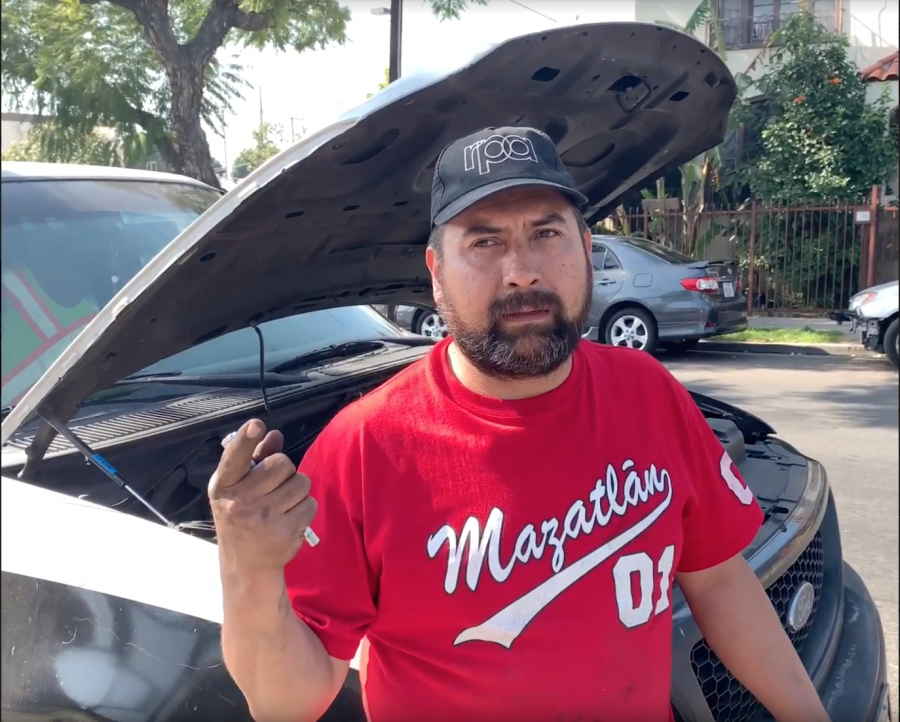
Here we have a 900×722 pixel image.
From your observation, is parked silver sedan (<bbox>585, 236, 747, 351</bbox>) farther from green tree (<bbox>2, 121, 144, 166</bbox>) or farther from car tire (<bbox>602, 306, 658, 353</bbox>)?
green tree (<bbox>2, 121, 144, 166</bbox>)

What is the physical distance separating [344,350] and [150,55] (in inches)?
48.5

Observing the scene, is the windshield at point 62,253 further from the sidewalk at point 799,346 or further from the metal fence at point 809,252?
the sidewalk at point 799,346

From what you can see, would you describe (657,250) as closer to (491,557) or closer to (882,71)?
(491,557)

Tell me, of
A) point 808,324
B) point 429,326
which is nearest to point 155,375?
point 429,326

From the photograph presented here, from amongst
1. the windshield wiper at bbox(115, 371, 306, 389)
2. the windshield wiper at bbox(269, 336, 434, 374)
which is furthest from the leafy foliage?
the windshield wiper at bbox(115, 371, 306, 389)

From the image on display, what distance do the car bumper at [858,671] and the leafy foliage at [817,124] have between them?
18.7 ft

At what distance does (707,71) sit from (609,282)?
3.12m

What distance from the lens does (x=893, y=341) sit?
9234 millimetres

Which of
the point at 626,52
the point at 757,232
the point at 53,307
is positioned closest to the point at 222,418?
the point at 53,307

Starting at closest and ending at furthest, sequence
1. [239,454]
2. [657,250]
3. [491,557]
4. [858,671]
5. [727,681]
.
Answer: [239,454] → [491,557] → [727,681] → [858,671] → [657,250]

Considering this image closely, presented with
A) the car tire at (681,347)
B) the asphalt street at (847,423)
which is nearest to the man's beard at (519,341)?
the asphalt street at (847,423)

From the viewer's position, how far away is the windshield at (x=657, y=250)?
12.6ft

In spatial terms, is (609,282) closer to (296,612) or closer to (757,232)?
(757,232)

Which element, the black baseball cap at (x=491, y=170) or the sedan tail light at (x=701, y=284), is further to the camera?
the sedan tail light at (x=701, y=284)
